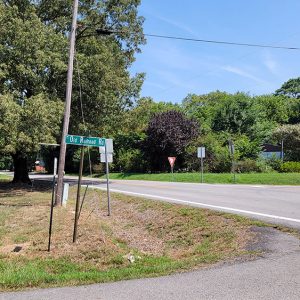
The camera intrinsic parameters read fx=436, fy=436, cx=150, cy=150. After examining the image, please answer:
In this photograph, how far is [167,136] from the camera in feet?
140

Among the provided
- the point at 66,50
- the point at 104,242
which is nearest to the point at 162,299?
the point at 104,242

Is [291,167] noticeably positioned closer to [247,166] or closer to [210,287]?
[247,166]

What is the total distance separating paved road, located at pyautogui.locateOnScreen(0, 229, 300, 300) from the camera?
17.4ft

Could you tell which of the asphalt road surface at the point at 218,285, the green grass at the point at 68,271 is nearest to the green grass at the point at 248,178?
the green grass at the point at 68,271

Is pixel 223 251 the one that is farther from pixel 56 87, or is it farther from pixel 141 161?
pixel 141 161

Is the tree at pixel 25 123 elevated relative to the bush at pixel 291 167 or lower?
elevated

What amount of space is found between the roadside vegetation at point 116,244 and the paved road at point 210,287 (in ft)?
1.55

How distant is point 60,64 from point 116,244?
1379 cm

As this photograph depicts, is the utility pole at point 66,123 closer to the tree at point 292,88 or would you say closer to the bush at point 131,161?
the bush at point 131,161

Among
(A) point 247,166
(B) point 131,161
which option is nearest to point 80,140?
(A) point 247,166

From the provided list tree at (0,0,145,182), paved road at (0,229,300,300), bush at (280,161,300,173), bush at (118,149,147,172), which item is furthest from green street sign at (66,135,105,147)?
bush at (118,149,147,172)

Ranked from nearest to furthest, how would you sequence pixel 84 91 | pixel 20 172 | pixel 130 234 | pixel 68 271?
1. pixel 68 271
2. pixel 130 234
3. pixel 84 91
4. pixel 20 172

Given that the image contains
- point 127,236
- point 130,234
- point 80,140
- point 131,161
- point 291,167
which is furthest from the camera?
point 131,161

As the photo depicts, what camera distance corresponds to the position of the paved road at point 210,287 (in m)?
5.29
